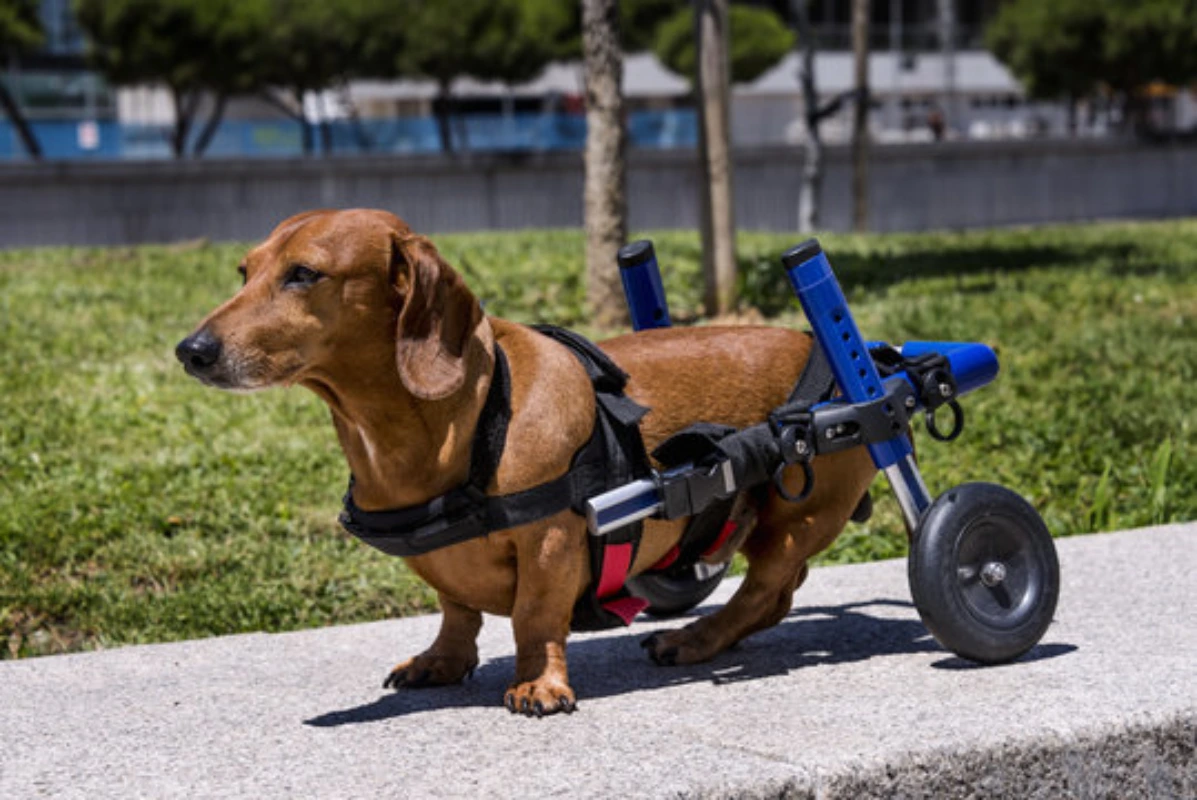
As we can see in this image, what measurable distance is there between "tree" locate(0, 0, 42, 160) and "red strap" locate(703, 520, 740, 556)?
2942 cm

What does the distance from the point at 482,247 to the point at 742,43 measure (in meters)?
30.2

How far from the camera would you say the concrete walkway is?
131 inches

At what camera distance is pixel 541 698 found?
3.70m

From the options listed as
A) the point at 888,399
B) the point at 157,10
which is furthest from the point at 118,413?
the point at 157,10

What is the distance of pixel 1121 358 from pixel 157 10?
2805 centimetres

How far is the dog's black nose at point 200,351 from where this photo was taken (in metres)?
3.32

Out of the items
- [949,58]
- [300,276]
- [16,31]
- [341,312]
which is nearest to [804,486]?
[341,312]

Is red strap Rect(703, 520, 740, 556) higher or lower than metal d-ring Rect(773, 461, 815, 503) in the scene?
lower

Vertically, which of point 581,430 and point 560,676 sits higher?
point 581,430

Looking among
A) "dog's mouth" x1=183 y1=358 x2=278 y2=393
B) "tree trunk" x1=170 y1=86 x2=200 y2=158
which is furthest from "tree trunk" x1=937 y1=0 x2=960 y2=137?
"dog's mouth" x1=183 y1=358 x2=278 y2=393

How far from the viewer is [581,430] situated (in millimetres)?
3773

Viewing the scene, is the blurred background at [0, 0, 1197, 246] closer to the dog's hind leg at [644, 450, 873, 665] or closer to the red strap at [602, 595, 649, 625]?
the dog's hind leg at [644, 450, 873, 665]

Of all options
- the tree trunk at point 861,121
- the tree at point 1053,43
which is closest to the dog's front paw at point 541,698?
the tree trunk at point 861,121

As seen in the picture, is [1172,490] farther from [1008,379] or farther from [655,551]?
[655,551]
